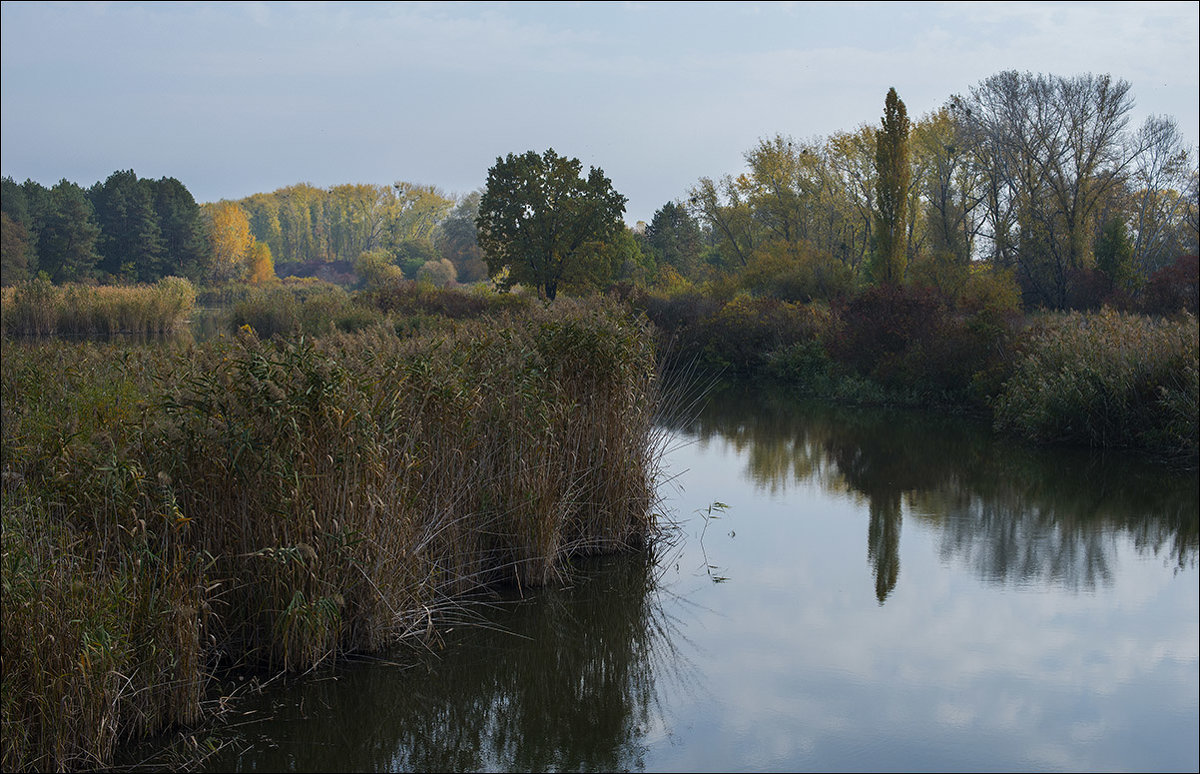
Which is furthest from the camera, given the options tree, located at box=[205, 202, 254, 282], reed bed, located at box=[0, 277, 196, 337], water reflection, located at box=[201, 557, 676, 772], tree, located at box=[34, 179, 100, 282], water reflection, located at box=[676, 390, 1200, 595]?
tree, located at box=[205, 202, 254, 282]

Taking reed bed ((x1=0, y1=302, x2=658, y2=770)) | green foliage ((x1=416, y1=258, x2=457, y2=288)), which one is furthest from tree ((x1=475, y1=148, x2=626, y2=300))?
green foliage ((x1=416, y1=258, x2=457, y2=288))

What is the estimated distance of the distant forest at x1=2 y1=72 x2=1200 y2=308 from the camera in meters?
29.5

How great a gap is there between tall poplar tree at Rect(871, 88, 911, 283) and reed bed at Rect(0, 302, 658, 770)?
2070 cm

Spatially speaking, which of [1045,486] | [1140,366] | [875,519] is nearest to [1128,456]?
[1140,366]

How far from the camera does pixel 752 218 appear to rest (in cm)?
4541

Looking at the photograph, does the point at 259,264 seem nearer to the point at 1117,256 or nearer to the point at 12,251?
the point at 12,251

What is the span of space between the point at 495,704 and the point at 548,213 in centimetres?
2497

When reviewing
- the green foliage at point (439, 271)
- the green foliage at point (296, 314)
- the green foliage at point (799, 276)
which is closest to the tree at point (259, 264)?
the green foliage at point (439, 271)

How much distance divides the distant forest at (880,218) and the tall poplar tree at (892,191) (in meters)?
0.06

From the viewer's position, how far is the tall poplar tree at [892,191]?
26359 mm

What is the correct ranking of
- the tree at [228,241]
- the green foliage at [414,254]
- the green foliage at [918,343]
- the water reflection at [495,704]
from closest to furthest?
1. the water reflection at [495,704]
2. the green foliage at [918,343]
3. the tree at [228,241]
4. the green foliage at [414,254]

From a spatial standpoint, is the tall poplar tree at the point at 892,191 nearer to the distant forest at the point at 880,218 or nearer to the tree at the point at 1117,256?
the distant forest at the point at 880,218

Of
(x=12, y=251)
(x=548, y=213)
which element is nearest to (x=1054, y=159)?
(x=548, y=213)

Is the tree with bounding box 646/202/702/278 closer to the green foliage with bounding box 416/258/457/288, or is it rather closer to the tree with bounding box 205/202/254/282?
the green foliage with bounding box 416/258/457/288
